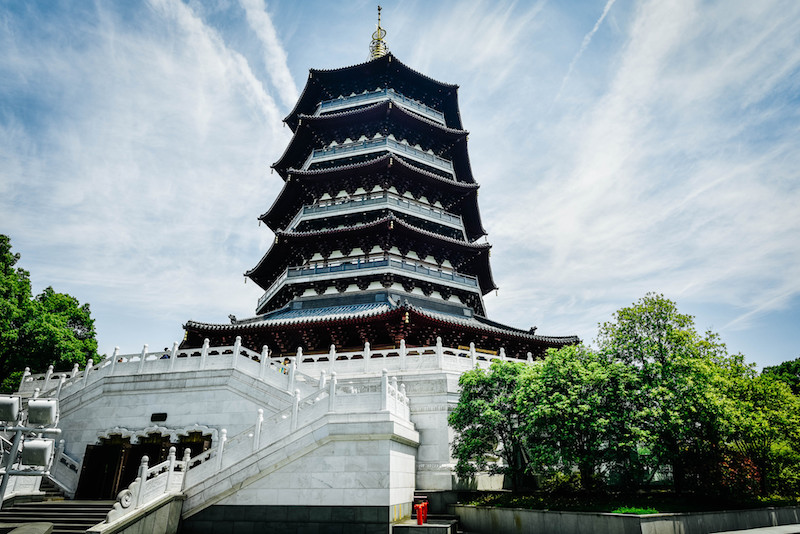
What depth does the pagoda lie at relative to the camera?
2188 centimetres

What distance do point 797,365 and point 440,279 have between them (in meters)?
36.2

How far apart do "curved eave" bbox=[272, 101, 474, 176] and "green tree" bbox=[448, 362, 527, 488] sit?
2088 centimetres

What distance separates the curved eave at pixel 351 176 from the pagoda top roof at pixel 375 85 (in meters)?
6.71

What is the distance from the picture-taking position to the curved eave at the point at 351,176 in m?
27.4

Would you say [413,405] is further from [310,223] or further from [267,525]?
[310,223]

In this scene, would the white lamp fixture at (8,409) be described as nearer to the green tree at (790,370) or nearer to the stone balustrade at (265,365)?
the stone balustrade at (265,365)

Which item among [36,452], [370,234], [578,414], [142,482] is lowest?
[142,482]

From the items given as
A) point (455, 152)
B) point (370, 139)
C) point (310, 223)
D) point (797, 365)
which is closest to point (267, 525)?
point (310, 223)

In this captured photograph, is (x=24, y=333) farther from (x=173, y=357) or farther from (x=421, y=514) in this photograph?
(x=421, y=514)

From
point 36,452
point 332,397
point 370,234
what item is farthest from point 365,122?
point 36,452

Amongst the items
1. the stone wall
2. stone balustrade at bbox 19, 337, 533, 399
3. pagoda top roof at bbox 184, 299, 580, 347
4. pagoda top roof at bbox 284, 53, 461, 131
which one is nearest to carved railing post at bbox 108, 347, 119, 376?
stone balustrade at bbox 19, 337, 533, 399

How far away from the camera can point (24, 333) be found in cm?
2791

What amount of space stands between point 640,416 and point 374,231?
53.5ft

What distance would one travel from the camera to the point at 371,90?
111ft
